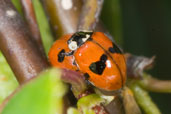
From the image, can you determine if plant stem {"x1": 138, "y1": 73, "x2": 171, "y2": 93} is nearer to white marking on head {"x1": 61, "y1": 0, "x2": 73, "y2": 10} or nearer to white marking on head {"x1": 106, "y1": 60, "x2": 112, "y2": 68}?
white marking on head {"x1": 106, "y1": 60, "x2": 112, "y2": 68}

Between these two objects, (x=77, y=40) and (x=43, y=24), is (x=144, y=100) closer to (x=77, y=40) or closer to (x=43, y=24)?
(x=77, y=40)

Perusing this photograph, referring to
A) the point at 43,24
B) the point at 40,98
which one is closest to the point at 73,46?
the point at 43,24

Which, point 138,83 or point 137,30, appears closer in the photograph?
point 138,83

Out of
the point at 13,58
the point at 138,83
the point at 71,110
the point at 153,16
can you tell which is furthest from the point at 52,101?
the point at 153,16

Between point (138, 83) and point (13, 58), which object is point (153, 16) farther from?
point (13, 58)

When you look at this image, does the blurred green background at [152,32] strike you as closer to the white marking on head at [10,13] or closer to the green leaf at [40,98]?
the white marking on head at [10,13]

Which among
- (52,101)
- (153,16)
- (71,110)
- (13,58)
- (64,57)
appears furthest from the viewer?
(153,16)

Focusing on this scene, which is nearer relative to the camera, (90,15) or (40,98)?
(40,98)
